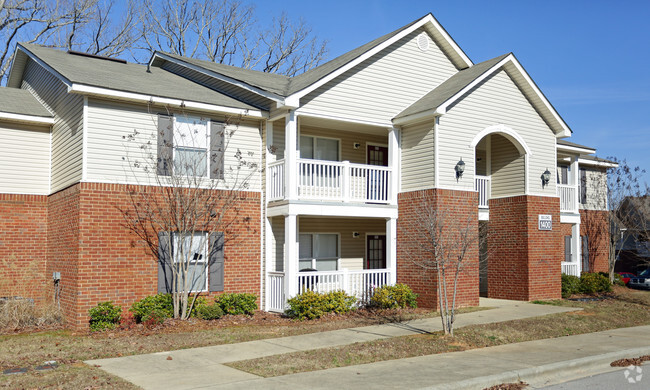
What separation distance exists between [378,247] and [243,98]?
A: 6794mm

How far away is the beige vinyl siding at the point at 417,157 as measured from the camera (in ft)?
55.6

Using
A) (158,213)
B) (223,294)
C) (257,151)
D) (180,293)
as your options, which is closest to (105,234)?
(158,213)

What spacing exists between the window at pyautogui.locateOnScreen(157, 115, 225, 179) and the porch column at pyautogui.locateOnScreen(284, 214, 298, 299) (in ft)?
7.29

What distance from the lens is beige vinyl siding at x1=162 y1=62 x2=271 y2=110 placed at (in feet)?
55.1


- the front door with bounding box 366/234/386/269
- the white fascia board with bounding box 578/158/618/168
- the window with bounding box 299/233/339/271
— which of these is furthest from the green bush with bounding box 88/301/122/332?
the white fascia board with bounding box 578/158/618/168

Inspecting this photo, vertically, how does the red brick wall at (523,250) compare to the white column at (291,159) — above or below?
below

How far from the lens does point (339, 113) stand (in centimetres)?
1683

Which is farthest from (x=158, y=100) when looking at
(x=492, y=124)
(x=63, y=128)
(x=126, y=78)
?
(x=492, y=124)

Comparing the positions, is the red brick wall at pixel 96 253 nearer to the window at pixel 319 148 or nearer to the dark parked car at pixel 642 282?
the window at pixel 319 148

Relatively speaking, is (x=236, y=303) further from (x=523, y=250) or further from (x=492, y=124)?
(x=492, y=124)

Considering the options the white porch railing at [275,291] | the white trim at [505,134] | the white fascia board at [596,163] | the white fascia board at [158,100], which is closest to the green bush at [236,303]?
the white porch railing at [275,291]

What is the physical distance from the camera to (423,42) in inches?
734

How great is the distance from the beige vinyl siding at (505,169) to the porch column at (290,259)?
7.79 metres

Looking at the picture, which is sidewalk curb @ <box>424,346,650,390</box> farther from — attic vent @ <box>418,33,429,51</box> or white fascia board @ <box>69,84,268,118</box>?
attic vent @ <box>418,33,429,51</box>
